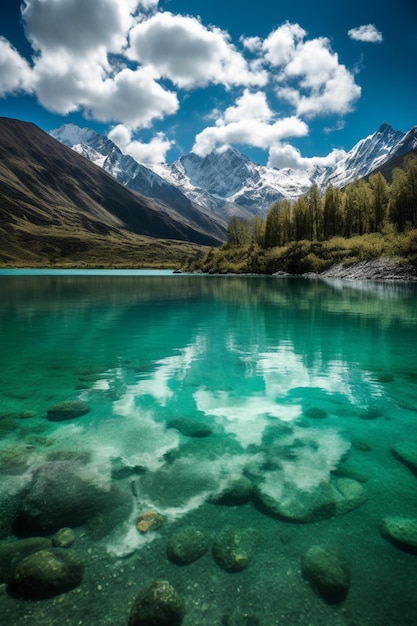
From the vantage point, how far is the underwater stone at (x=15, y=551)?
5.60 meters

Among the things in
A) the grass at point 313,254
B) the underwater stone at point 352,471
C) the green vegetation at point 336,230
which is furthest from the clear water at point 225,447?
the green vegetation at point 336,230

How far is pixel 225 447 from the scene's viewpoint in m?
10.1

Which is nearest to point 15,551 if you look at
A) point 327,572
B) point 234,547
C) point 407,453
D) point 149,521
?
point 149,521

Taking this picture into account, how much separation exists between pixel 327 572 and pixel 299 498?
81.1 inches

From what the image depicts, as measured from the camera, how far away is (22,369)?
61.0ft

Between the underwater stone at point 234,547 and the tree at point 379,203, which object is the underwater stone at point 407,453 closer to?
the underwater stone at point 234,547

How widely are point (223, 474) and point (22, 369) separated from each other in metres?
14.1

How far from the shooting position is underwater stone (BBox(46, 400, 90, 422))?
40.0 feet

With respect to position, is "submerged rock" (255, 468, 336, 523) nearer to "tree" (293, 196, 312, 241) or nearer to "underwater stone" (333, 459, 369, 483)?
"underwater stone" (333, 459, 369, 483)

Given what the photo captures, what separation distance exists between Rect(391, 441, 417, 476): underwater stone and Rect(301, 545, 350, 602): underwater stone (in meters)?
4.14

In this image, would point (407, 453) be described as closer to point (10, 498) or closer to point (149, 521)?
point (149, 521)

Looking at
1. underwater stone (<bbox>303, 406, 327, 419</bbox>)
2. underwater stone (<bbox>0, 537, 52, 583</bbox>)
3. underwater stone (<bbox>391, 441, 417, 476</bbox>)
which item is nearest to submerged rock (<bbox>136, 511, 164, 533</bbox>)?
underwater stone (<bbox>0, 537, 52, 583</bbox>)

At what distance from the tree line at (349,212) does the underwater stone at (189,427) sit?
4206 inches

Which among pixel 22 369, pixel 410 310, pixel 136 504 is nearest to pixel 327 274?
pixel 410 310
